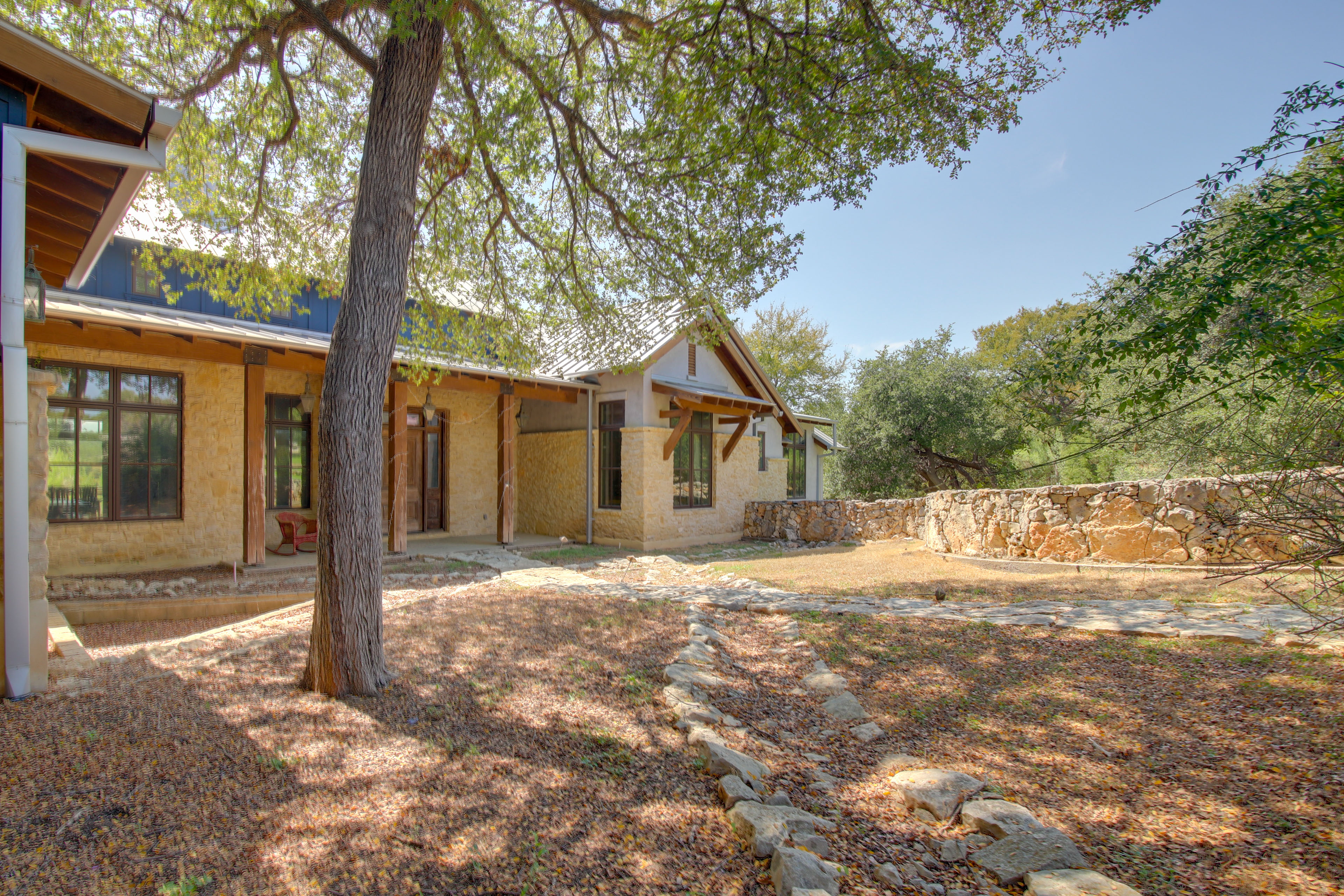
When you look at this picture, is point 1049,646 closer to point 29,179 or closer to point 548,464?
point 29,179

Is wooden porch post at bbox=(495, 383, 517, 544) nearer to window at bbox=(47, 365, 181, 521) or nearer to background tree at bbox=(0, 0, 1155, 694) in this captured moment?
background tree at bbox=(0, 0, 1155, 694)

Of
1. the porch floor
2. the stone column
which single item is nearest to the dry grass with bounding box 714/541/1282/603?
the porch floor

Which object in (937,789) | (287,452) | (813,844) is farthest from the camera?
(287,452)

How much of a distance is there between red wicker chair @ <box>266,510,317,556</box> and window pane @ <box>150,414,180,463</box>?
1.74 metres

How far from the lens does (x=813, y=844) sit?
248cm

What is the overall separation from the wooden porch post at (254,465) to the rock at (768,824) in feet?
27.7

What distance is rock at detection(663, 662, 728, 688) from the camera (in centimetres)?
434

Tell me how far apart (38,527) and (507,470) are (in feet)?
25.5

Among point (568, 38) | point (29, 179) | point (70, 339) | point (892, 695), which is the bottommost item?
point (892, 695)

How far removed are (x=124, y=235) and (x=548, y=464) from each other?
7824 millimetres

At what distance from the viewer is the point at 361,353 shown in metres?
4.00

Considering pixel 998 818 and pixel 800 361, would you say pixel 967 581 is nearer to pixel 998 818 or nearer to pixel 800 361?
pixel 998 818

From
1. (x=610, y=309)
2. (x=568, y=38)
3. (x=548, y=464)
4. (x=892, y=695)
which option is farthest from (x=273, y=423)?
(x=892, y=695)

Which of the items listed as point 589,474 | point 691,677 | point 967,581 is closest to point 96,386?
point 589,474
